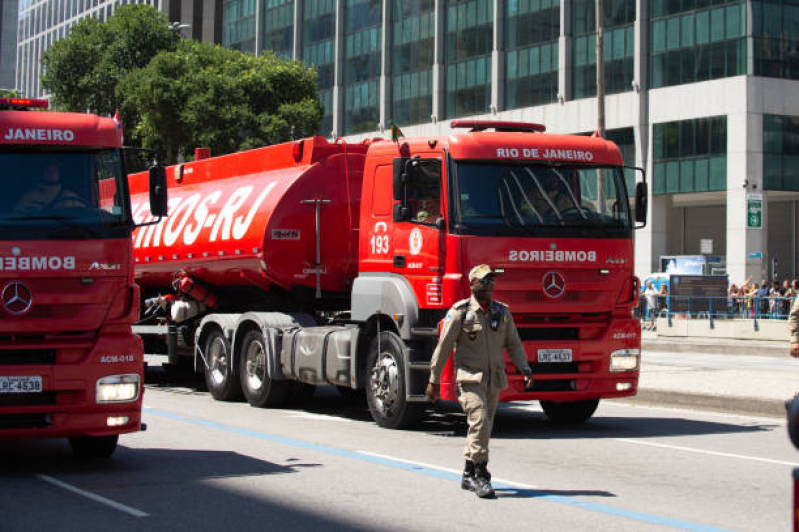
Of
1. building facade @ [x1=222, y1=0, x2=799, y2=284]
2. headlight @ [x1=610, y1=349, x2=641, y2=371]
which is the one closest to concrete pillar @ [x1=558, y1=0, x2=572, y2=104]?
building facade @ [x1=222, y1=0, x2=799, y2=284]

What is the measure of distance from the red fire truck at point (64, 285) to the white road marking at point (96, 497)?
403mm

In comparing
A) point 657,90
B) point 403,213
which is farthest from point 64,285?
point 657,90

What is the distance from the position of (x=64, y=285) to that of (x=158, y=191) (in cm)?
146

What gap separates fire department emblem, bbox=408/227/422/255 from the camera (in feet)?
43.0

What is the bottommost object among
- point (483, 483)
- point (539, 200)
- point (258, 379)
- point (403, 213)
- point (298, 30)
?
point (483, 483)

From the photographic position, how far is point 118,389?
1005cm

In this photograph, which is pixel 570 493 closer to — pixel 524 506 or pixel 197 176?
pixel 524 506

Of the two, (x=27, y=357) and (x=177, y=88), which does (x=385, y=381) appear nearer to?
(x=27, y=357)

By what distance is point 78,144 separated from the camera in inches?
412

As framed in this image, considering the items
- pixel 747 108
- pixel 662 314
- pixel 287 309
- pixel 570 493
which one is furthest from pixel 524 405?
pixel 747 108

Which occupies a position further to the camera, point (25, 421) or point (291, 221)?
point (291, 221)

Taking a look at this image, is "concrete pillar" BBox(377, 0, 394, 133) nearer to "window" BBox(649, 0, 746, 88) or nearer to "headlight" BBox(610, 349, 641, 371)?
"window" BBox(649, 0, 746, 88)

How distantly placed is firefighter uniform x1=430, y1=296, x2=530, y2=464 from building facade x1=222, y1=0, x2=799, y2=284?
2795cm

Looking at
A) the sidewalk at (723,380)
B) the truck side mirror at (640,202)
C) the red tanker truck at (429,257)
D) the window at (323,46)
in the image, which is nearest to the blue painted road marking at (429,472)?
the red tanker truck at (429,257)
